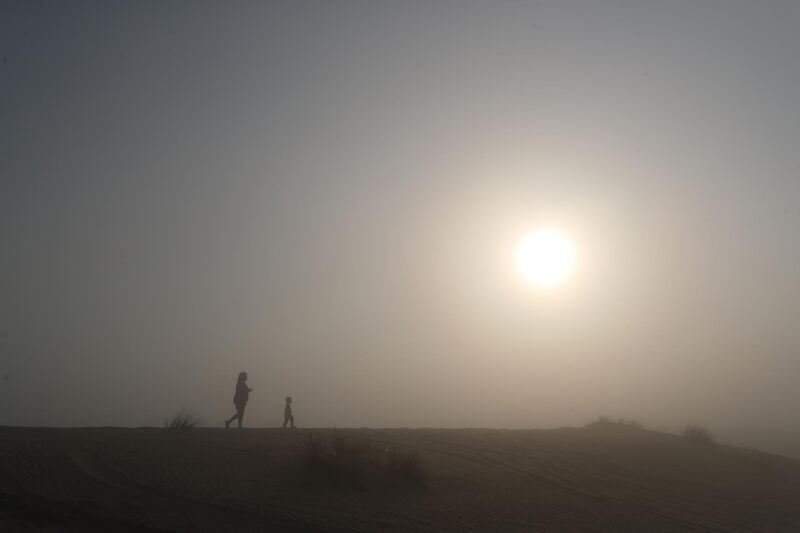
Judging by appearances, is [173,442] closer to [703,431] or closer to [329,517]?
[329,517]

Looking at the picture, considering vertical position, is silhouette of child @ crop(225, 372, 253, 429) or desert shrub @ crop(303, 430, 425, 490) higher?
silhouette of child @ crop(225, 372, 253, 429)

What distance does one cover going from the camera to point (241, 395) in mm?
22688

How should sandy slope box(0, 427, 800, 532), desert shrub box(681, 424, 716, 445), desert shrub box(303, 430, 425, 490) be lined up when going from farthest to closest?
desert shrub box(681, 424, 716, 445), desert shrub box(303, 430, 425, 490), sandy slope box(0, 427, 800, 532)

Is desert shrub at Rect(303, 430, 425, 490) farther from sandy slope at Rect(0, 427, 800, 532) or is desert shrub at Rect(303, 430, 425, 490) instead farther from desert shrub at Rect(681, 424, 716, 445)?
desert shrub at Rect(681, 424, 716, 445)

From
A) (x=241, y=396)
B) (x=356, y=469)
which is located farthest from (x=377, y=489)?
(x=241, y=396)

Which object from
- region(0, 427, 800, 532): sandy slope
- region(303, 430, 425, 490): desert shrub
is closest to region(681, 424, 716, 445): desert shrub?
region(0, 427, 800, 532): sandy slope

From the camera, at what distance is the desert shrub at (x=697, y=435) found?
21900 mm

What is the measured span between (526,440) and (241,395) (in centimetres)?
1011

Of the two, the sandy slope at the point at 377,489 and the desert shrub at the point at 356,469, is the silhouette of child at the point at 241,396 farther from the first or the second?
the desert shrub at the point at 356,469

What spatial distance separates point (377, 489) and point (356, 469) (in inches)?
26.1

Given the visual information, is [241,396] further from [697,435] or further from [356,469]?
[697,435]

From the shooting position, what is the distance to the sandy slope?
961cm

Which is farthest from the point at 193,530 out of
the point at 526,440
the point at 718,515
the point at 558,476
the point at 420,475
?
the point at 526,440

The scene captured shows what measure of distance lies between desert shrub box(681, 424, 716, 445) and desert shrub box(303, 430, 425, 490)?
43.5ft
